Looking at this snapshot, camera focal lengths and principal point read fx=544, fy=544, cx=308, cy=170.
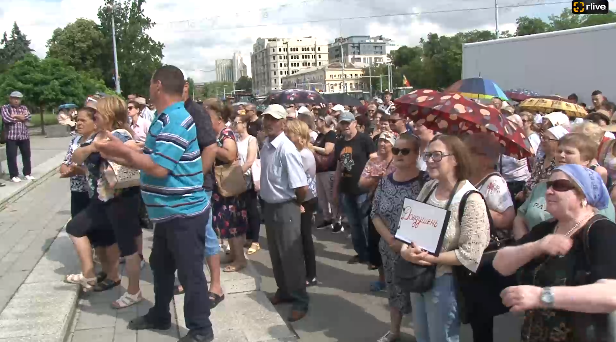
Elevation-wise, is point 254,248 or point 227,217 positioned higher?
point 227,217

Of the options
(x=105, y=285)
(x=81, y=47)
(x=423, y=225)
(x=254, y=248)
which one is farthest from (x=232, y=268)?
(x=81, y=47)

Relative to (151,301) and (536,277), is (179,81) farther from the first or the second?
(536,277)

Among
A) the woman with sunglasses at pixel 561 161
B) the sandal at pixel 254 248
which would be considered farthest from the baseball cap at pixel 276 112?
the sandal at pixel 254 248

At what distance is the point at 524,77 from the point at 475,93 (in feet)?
40.0

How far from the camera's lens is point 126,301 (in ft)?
16.0

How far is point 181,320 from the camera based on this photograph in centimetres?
458

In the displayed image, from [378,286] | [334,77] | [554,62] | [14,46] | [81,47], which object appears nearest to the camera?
[378,286]

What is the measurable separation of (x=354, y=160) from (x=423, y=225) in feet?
10.8

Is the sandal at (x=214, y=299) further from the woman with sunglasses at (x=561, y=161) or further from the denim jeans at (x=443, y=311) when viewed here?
the woman with sunglasses at (x=561, y=161)

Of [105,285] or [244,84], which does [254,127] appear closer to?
[105,285]

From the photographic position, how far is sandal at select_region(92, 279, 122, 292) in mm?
5336

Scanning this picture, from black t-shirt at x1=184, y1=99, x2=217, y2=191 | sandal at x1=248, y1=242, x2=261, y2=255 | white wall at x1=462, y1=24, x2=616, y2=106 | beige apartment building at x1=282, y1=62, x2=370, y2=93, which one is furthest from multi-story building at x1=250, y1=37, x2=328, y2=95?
black t-shirt at x1=184, y1=99, x2=217, y2=191

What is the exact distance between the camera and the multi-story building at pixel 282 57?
418 feet

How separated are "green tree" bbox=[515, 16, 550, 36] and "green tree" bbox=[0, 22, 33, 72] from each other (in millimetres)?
71550
